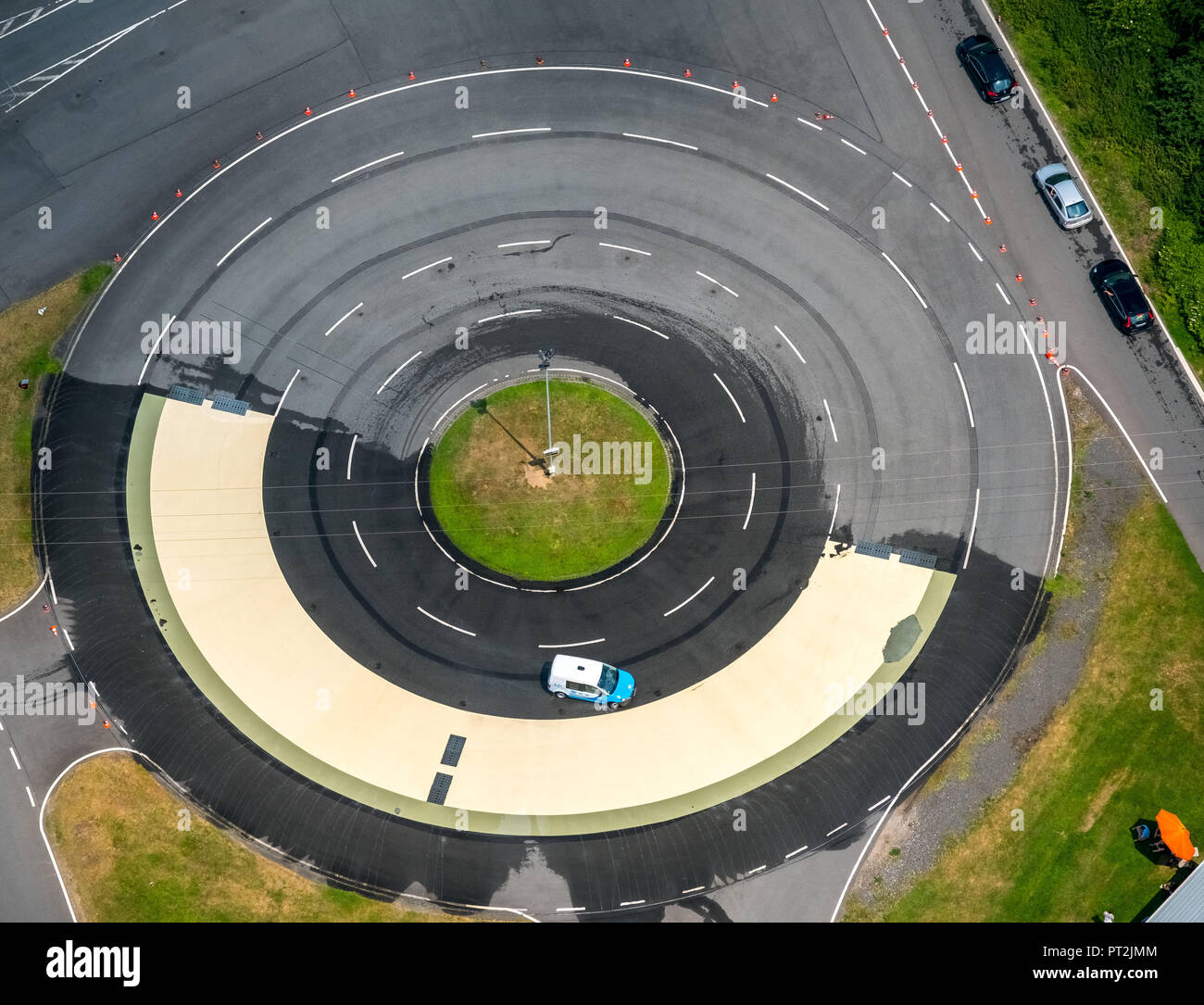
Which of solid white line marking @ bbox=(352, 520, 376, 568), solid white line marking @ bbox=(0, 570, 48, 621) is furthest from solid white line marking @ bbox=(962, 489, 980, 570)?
solid white line marking @ bbox=(0, 570, 48, 621)

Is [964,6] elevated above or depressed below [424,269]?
above

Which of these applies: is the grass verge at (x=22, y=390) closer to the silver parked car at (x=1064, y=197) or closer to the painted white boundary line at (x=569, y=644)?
the painted white boundary line at (x=569, y=644)

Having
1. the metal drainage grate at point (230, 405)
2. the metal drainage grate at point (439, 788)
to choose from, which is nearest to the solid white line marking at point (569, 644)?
the metal drainage grate at point (439, 788)

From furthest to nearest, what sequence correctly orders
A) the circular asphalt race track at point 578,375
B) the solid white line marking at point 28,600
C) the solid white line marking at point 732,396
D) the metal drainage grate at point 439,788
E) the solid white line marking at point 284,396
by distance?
the solid white line marking at point 732,396, the solid white line marking at point 284,396, the solid white line marking at point 28,600, the circular asphalt race track at point 578,375, the metal drainage grate at point 439,788

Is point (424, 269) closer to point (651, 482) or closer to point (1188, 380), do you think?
point (651, 482)
